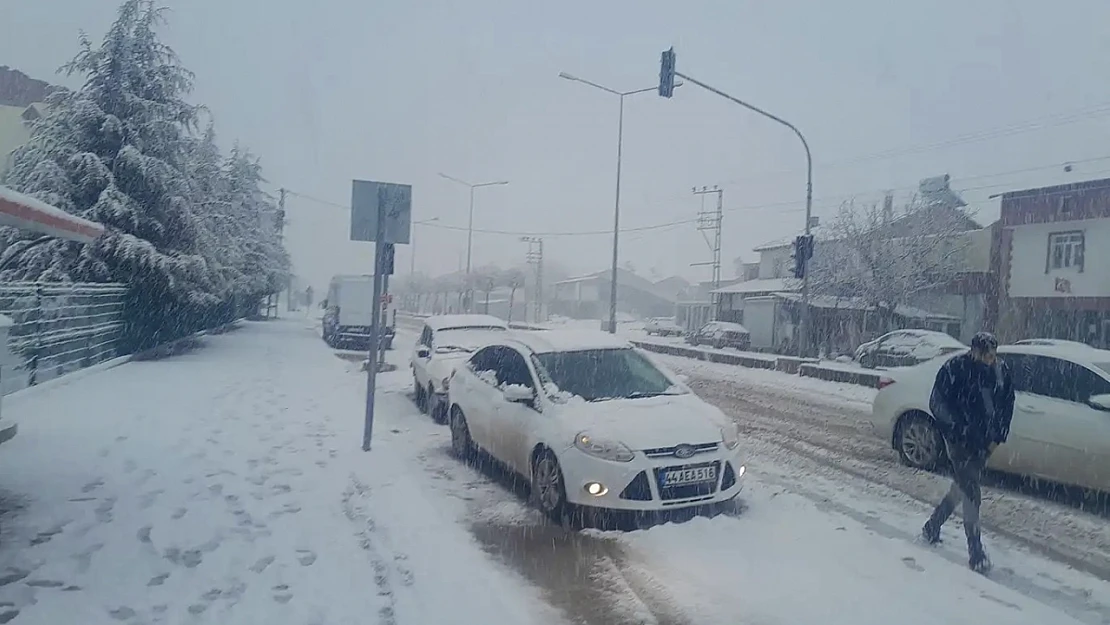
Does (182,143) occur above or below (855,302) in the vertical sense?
above

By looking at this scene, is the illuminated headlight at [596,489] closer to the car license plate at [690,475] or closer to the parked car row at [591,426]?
the parked car row at [591,426]

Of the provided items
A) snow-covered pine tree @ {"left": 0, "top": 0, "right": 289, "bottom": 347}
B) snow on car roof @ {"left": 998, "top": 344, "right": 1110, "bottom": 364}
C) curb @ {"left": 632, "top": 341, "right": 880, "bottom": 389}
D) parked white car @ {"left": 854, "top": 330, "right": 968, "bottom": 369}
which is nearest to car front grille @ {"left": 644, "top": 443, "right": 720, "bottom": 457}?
snow on car roof @ {"left": 998, "top": 344, "right": 1110, "bottom": 364}

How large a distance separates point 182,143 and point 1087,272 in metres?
31.1

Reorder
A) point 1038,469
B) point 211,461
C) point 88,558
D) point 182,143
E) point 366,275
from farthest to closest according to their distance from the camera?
point 366,275 → point 182,143 → point 211,461 → point 1038,469 → point 88,558

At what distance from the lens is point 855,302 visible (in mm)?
37781

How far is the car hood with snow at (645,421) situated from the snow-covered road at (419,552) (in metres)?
0.67

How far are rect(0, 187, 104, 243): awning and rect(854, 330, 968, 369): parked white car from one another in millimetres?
24612


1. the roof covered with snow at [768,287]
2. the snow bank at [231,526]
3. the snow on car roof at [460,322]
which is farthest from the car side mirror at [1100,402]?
the roof covered with snow at [768,287]

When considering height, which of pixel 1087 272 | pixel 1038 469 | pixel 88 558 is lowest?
pixel 88 558

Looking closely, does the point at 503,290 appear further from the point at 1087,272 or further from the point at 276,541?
the point at 276,541

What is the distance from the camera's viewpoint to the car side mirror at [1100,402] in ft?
23.9

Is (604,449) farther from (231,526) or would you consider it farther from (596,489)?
(231,526)

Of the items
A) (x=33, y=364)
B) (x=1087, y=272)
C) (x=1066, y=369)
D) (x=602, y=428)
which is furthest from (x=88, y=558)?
(x=1087, y=272)

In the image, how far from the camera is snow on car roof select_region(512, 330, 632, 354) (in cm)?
826
